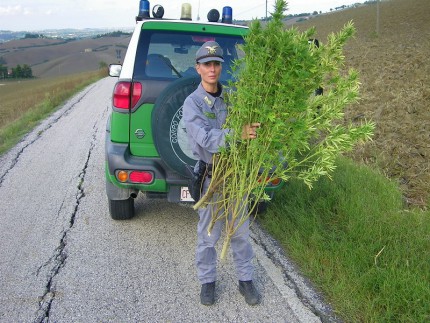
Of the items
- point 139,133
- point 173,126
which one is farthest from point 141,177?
point 173,126

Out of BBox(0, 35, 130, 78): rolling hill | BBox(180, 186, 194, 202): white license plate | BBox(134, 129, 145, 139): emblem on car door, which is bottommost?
BBox(180, 186, 194, 202): white license plate

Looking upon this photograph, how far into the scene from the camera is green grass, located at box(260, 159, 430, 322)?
2.93 m

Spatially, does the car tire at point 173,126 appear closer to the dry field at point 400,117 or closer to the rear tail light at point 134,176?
the rear tail light at point 134,176

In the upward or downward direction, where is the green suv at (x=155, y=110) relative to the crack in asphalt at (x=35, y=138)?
upward

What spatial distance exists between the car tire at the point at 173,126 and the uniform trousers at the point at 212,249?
678 millimetres

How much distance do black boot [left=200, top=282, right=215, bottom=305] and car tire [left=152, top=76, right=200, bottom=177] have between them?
102 centimetres

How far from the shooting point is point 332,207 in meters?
4.45

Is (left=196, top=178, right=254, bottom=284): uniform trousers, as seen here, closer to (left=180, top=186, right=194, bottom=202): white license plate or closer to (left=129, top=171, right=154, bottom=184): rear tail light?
(left=180, top=186, right=194, bottom=202): white license plate

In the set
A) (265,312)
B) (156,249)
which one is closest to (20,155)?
(156,249)

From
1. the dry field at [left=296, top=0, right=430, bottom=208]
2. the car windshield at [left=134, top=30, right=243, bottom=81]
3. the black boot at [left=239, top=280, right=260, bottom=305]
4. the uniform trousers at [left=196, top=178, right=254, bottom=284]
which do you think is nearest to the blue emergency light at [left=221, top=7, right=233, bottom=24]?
the car windshield at [left=134, top=30, right=243, bottom=81]

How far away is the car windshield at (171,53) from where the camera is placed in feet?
13.3

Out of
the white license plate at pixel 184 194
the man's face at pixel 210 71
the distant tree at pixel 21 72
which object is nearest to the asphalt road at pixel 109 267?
the white license plate at pixel 184 194

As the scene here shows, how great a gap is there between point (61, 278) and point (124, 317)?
0.81 metres

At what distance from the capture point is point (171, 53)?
170 inches
